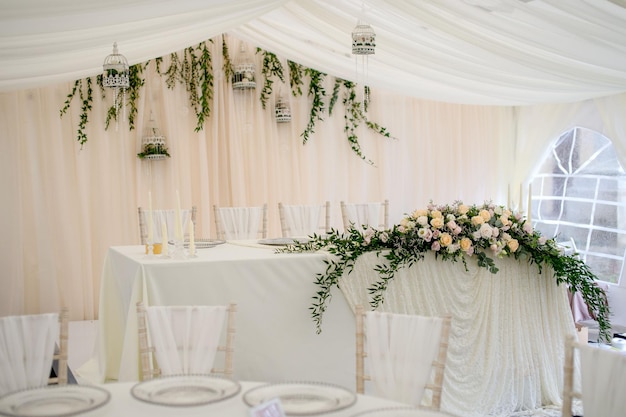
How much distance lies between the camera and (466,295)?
411 cm

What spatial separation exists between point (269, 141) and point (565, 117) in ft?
9.80

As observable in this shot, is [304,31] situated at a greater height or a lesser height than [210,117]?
greater

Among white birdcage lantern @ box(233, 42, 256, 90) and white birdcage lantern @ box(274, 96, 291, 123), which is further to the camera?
white birdcage lantern @ box(274, 96, 291, 123)

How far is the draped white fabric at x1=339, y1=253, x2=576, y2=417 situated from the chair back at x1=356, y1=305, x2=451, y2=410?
49.7 inches

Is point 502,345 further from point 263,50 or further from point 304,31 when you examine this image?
point 263,50

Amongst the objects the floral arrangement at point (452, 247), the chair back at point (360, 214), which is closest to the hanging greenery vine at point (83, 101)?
the chair back at point (360, 214)

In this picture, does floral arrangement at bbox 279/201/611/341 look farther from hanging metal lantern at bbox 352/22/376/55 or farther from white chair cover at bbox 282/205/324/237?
white chair cover at bbox 282/205/324/237

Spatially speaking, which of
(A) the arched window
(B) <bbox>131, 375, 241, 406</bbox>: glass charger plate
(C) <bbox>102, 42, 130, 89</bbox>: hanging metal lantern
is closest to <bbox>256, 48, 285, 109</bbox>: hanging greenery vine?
(C) <bbox>102, 42, 130, 89</bbox>: hanging metal lantern

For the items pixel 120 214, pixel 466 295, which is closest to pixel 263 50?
pixel 120 214

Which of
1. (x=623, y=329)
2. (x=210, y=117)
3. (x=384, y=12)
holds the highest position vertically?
(x=384, y=12)

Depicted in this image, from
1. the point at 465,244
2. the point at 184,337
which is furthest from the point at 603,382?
the point at 465,244

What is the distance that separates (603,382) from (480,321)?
5.80 ft

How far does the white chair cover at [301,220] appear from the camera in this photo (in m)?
5.80

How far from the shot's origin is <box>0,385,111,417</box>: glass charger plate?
6.92ft
